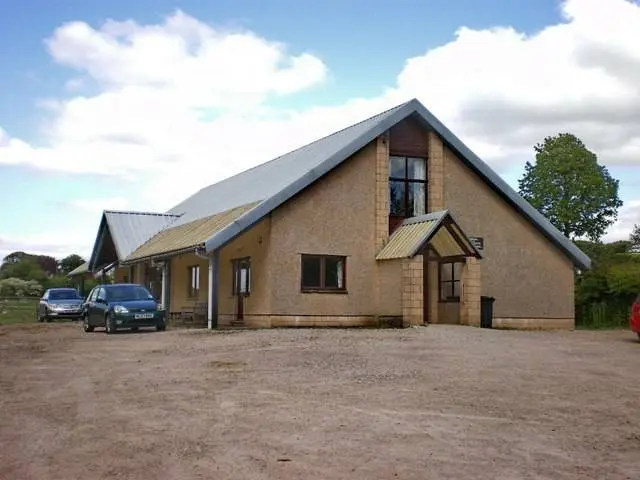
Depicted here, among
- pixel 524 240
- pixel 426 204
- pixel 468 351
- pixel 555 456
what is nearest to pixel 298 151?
pixel 426 204

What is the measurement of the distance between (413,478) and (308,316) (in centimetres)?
1691

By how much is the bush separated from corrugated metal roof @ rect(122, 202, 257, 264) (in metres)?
38.0

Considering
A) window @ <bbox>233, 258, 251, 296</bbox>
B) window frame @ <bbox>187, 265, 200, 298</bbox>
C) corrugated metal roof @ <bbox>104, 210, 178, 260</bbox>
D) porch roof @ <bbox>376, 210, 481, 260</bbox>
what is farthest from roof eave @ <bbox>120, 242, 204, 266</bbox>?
porch roof @ <bbox>376, 210, 481, 260</bbox>

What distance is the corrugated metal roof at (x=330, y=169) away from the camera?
73.1 feet

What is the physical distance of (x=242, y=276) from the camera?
84.0ft

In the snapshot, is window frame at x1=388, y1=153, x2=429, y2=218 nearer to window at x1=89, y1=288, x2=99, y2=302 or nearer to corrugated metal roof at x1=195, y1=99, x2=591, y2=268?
corrugated metal roof at x1=195, y1=99, x2=591, y2=268

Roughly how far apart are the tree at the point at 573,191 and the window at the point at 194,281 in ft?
93.5

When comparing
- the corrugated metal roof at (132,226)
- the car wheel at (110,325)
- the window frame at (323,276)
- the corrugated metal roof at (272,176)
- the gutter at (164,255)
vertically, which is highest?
the corrugated metal roof at (272,176)

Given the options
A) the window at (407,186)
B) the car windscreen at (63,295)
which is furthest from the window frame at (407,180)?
the car windscreen at (63,295)

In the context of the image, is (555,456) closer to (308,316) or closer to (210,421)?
(210,421)

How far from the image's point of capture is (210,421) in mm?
8500

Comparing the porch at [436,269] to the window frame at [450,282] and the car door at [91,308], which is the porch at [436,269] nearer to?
the window frame at [450,282]

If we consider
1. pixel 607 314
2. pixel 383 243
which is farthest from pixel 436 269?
pixel 607 314

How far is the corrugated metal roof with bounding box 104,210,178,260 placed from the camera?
34.6 m
